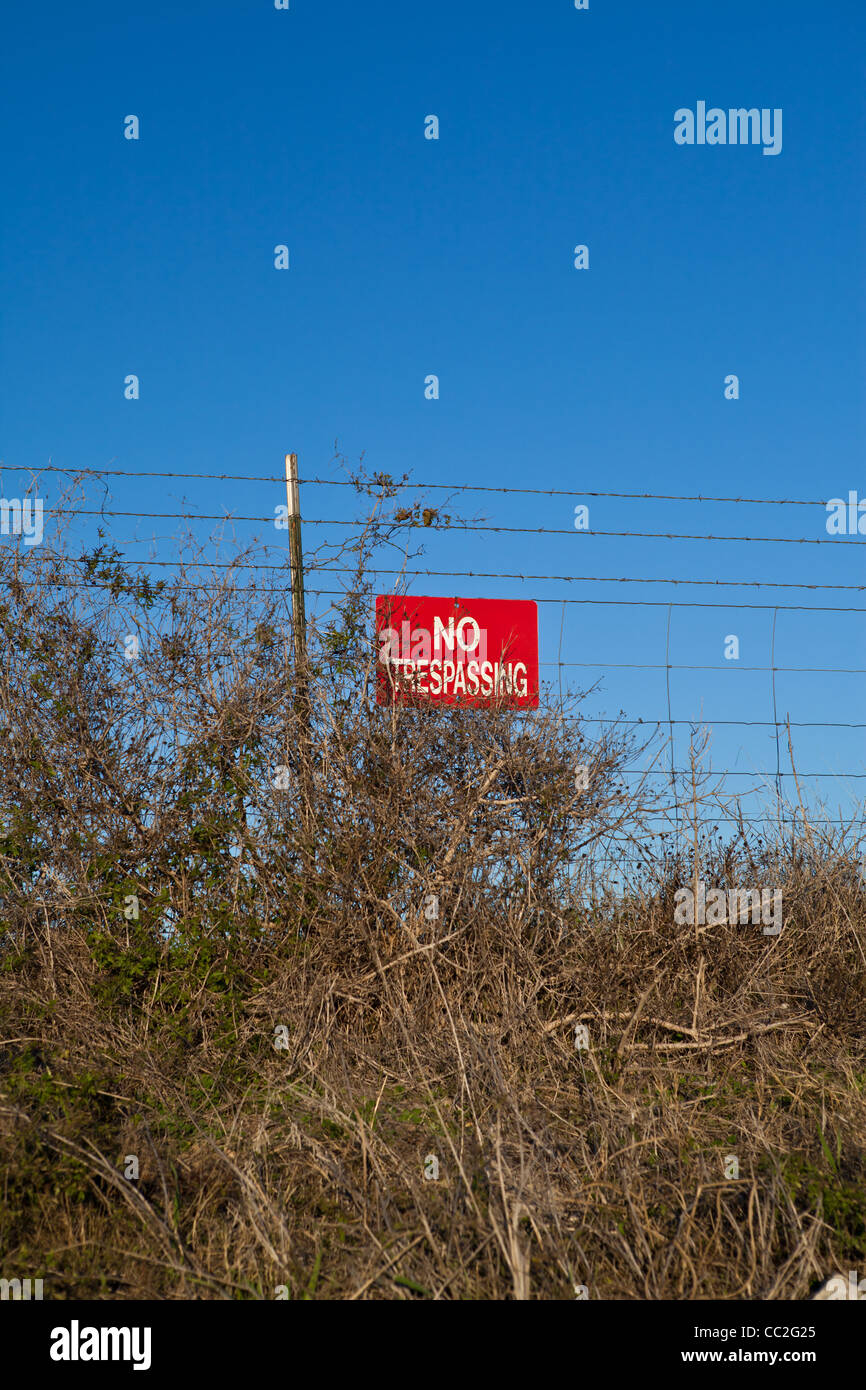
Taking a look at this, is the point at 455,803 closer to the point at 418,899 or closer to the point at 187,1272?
the point at 418,899

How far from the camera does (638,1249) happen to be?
447 centimetres

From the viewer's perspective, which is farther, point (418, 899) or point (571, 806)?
point (571, 806)

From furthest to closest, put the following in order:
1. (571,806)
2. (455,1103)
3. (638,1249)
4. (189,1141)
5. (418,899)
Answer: (571,806)
(418,899)
(455,1103)
(189,1141)
(638,1249)

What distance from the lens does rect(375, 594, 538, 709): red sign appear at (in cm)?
881

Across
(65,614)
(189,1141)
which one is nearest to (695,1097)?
Result: (189,1141)

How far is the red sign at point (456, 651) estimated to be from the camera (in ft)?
28.9

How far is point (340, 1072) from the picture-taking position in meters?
6.72

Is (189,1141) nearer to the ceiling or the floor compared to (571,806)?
nearer to the floor

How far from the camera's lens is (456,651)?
926 cm

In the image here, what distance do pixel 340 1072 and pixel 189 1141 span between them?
4.06 feet
